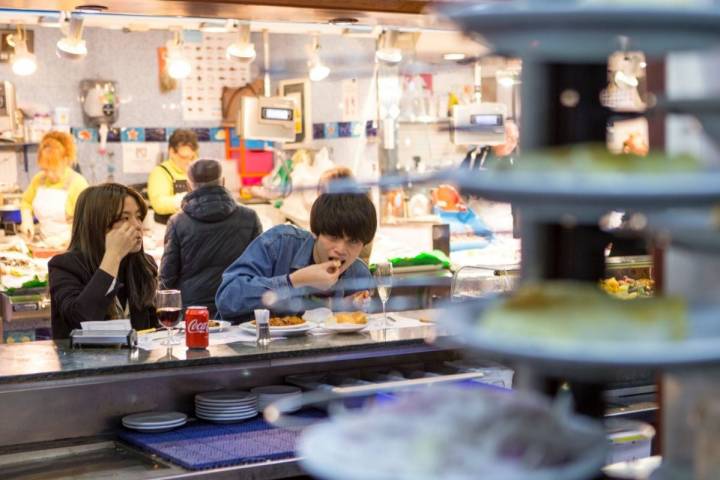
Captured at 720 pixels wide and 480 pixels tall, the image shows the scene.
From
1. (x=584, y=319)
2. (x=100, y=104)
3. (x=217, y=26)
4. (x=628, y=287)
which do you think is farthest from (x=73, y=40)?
(x=584, y=319)

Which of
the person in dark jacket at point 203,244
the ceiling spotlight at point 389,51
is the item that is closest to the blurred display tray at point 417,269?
the ceiling spotlight at point 389,51

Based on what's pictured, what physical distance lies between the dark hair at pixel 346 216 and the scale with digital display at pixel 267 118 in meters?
4.03

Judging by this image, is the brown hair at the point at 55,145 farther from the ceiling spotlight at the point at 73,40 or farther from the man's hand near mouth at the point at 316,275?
the man's hand near mouth at the point at 316,275

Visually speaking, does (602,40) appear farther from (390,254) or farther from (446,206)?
(446,206)

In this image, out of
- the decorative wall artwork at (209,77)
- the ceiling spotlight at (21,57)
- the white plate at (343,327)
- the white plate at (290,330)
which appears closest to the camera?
the white plate at (290,330)

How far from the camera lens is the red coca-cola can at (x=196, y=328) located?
14.5 ft

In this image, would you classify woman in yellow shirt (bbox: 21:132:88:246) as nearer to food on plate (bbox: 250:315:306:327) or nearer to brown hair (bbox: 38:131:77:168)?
brown hair (bbox: 38:131:77:168)

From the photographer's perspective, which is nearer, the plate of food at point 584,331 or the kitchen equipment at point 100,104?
the plate of food at point 584,331

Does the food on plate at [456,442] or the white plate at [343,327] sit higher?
the food on plate at [456,442]

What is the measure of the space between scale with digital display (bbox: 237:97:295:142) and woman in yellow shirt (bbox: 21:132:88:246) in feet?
4.69

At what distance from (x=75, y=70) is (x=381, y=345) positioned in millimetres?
7059

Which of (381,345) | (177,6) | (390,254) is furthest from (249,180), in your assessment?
(381,345)

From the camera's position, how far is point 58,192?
9.14m

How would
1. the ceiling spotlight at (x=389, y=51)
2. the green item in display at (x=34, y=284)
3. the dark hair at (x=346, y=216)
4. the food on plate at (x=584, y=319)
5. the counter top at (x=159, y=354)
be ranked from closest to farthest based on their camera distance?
1. the food on plate at (x=584, y=319)
2. the counter top at (x=159, y=354)
3. the dark hair at (x=346, y=216)
4. the green item in display at (x=34, y=284)
5. the ceiling spotlight at (x=389, y=51)
